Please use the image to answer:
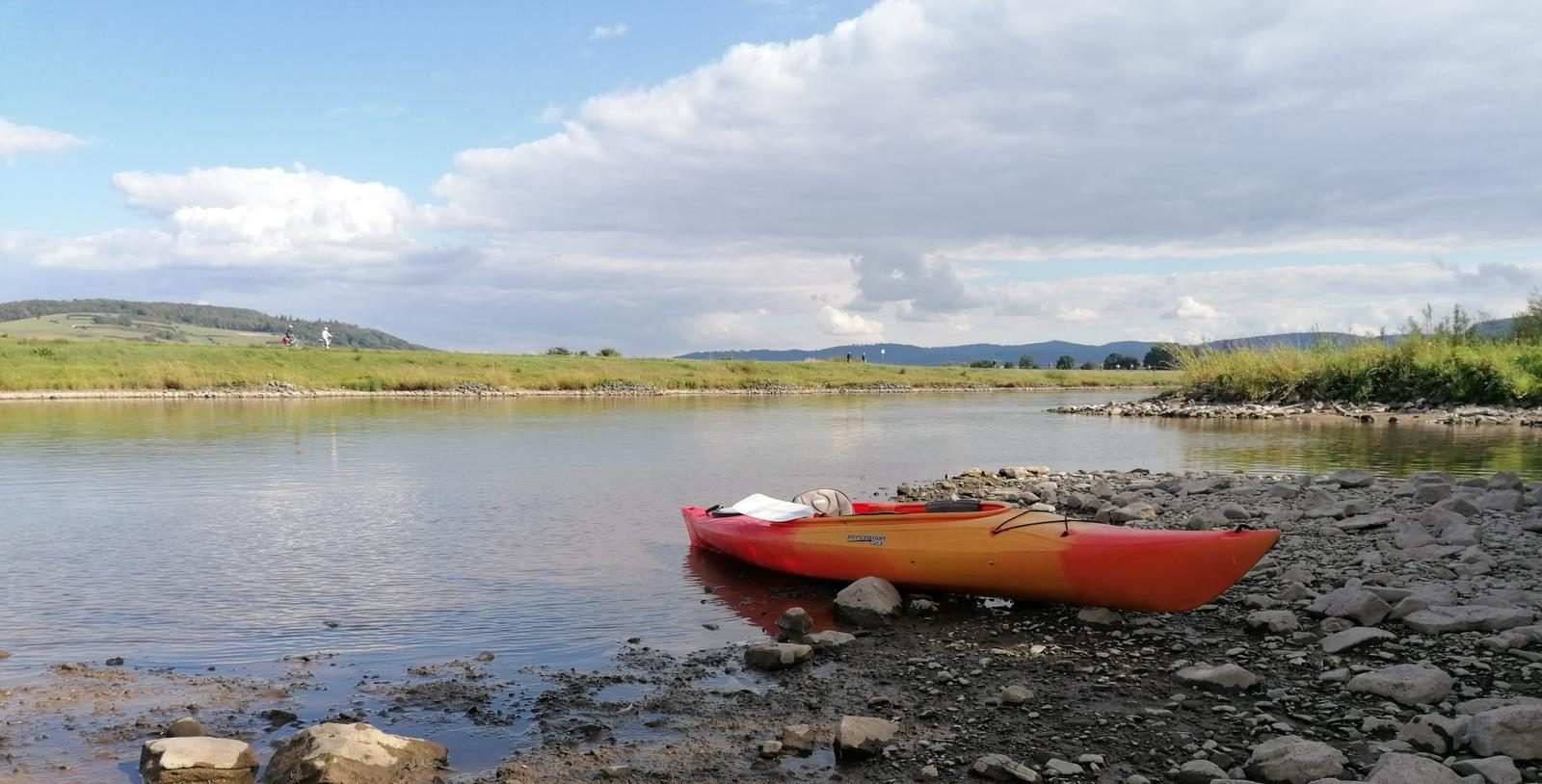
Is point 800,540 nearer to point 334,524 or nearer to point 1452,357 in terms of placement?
point 334,524

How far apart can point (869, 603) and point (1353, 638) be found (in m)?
3.70

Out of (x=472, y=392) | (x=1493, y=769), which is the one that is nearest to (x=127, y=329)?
(x=472, y=392)

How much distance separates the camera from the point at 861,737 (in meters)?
5.58

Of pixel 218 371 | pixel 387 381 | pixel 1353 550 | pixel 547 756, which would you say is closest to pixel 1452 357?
pixel 1353 550

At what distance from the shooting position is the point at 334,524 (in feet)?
46.2

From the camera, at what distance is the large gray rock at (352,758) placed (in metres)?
5.18

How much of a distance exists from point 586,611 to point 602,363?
6323cm

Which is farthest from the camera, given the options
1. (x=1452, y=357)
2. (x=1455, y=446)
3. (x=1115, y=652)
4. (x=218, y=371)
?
(x=218, y=371)

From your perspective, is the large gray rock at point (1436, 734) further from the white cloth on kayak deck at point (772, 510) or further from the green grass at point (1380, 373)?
the green grass at point (1380, 373)

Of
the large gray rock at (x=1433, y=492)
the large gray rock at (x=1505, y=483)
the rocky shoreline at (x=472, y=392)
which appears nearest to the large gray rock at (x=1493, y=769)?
the large gray rock at (x=1433, y=492)

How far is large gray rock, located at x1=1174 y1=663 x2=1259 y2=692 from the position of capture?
6.34 metres

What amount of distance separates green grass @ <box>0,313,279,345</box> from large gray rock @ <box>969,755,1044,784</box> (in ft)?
403

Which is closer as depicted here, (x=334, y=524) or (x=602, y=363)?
(x=334, y=524)

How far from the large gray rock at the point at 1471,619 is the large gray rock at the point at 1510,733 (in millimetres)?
2120
